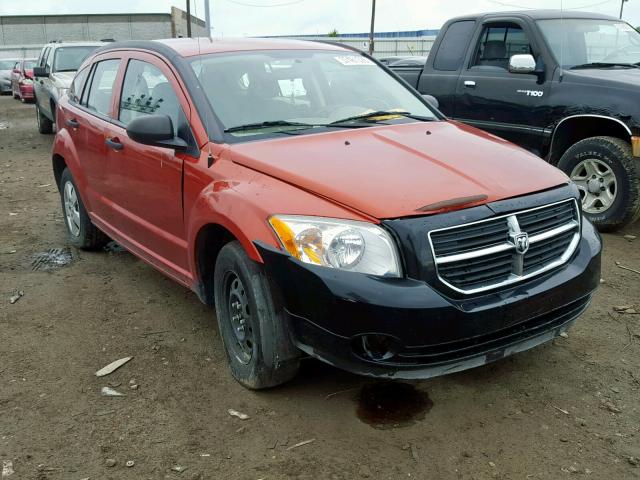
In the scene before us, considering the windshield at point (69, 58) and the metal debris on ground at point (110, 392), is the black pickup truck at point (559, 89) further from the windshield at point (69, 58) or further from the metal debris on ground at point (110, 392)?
the windshield at point (69, 58)

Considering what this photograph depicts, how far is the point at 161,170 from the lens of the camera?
3.90m

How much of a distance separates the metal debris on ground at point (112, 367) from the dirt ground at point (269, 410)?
0.17ft

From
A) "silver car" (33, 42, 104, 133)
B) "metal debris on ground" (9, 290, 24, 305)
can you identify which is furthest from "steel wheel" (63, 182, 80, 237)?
"silver car" (33, 42, 104, 133)

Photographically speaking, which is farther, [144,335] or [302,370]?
[144,335]

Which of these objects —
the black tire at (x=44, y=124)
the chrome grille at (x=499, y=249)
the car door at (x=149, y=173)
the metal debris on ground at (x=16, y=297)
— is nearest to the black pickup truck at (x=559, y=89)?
the chrome grille at (x=499, y=249)

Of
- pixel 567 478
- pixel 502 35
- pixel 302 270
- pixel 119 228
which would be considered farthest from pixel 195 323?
pixel 502 35

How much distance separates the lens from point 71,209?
5871 millimetres

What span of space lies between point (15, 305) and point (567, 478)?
3781mm

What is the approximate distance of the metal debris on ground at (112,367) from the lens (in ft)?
11.9

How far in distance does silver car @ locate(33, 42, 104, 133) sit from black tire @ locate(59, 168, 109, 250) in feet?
20.3

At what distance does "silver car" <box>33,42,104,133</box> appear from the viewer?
1175 centimetres

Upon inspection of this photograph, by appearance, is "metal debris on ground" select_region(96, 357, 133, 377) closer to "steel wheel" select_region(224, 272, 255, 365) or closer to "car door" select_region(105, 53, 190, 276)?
"car door" select_region(105, 53, 190, 276)

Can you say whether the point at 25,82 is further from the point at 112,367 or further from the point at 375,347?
the point at 375,347

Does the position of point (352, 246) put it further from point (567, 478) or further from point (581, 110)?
point (581, 110)
